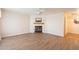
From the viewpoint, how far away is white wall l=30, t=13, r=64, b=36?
7.63m

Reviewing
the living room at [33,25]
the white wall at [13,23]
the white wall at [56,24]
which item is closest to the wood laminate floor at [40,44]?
the living room at [33,25]

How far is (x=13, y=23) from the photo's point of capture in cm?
829

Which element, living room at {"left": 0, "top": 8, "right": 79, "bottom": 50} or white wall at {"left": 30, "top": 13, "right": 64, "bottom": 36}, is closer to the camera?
living room at {"left": 0, "top": 8, "right": 79, "bottom": 50}

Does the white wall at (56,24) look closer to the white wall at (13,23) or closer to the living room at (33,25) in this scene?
the living room at (33,25)

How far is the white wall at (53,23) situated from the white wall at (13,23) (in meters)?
0.83

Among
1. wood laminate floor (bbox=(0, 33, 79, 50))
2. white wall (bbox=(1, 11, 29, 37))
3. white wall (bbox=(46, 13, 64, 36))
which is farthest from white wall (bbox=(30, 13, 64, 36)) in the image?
wood laminate floor (bbox=(0, 33, 79, 50))

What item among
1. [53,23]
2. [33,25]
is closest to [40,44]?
[53,23]

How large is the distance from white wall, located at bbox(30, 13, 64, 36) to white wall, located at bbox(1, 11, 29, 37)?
826 millimetres

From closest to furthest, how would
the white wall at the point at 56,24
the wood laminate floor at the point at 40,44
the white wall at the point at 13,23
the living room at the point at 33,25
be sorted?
the wood laminate floor at the point at 40,44
the living room at the point at 33,25
the white wall at the point at 13,23
the white wall at the point at 56,24

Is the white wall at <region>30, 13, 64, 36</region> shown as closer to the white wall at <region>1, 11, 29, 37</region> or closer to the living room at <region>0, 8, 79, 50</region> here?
the living room at <region>0, 8, 79, 50</region>

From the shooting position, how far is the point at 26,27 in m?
10.2

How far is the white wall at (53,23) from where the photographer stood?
763 centimetres
